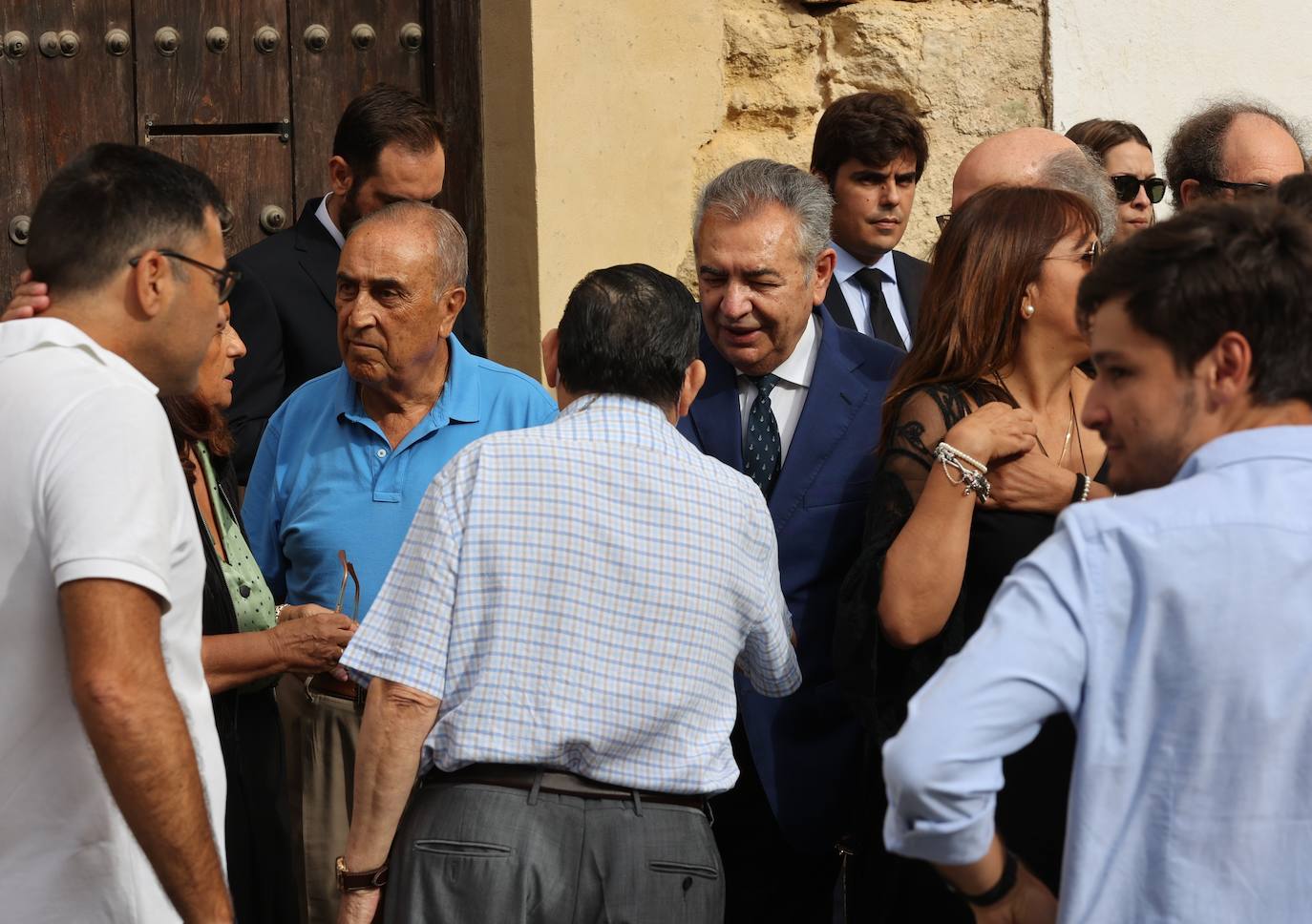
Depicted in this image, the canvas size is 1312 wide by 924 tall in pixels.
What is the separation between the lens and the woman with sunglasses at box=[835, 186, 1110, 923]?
2557 mm

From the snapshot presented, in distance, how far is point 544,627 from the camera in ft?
7.79

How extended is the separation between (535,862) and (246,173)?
9.04 ft

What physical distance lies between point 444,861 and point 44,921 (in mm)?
593

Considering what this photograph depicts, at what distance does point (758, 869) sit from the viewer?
3.19 m

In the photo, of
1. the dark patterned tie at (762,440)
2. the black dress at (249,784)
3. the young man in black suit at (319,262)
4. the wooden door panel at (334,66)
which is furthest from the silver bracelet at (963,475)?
the wooden door panel at (334,66)

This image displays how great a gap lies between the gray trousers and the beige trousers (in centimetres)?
76

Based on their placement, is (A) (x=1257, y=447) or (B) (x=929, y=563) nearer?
(A) (x=1257, y=447)

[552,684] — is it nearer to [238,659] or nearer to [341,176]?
[238,659]

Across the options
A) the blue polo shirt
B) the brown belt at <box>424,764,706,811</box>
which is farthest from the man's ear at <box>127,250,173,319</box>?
the blue polo shirt

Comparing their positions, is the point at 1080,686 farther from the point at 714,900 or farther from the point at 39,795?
the point at 39,795

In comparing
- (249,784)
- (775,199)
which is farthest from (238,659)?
(775,199)

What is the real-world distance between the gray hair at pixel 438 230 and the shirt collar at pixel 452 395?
0.14 m

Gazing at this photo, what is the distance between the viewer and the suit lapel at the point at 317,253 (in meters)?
3.88

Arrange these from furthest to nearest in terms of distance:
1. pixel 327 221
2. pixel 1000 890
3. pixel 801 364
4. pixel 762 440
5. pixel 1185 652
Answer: pixel 327 221 → pixel 801 364 → pixel 762 440 → pixel 1000 890 → pixel 1185 652
